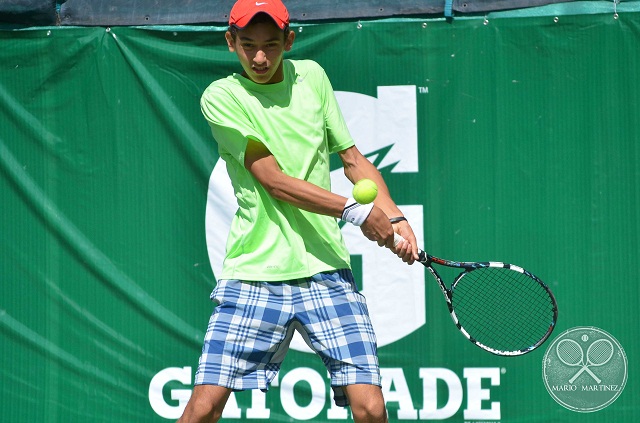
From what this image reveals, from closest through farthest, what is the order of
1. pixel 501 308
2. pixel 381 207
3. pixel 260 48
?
pixel 260 48, pixel 381 207, pixel 501 308

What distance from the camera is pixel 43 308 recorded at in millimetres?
5043

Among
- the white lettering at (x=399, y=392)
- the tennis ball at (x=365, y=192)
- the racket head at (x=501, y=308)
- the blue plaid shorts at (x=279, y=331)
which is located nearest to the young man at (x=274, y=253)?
the blue plaid shorts at (x=279, y=331)

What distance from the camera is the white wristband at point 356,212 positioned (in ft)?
10.9

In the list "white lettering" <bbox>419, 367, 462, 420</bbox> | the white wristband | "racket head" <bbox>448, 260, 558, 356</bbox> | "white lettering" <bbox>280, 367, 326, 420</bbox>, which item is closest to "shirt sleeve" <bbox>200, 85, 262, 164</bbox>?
the white wristband

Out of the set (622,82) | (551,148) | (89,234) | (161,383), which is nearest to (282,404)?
(161,383)

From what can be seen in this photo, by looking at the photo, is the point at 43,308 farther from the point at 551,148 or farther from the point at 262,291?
the point at 551,148

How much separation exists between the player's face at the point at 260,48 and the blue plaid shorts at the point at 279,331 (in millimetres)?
719

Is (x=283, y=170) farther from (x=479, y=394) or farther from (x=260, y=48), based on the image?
(x=479, y=394)

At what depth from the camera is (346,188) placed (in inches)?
193

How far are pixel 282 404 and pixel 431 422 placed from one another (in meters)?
0.71

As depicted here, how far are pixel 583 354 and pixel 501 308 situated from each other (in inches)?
18.8

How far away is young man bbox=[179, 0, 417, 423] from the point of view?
3.44 metres

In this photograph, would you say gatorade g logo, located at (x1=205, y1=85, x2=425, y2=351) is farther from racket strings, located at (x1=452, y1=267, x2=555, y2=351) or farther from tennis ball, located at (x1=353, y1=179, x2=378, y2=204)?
tennis ball, located at (x1=353, y1=179, x2=378, y2=204)

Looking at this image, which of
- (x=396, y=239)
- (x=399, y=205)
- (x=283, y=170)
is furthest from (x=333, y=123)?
(x=399, y=205)
